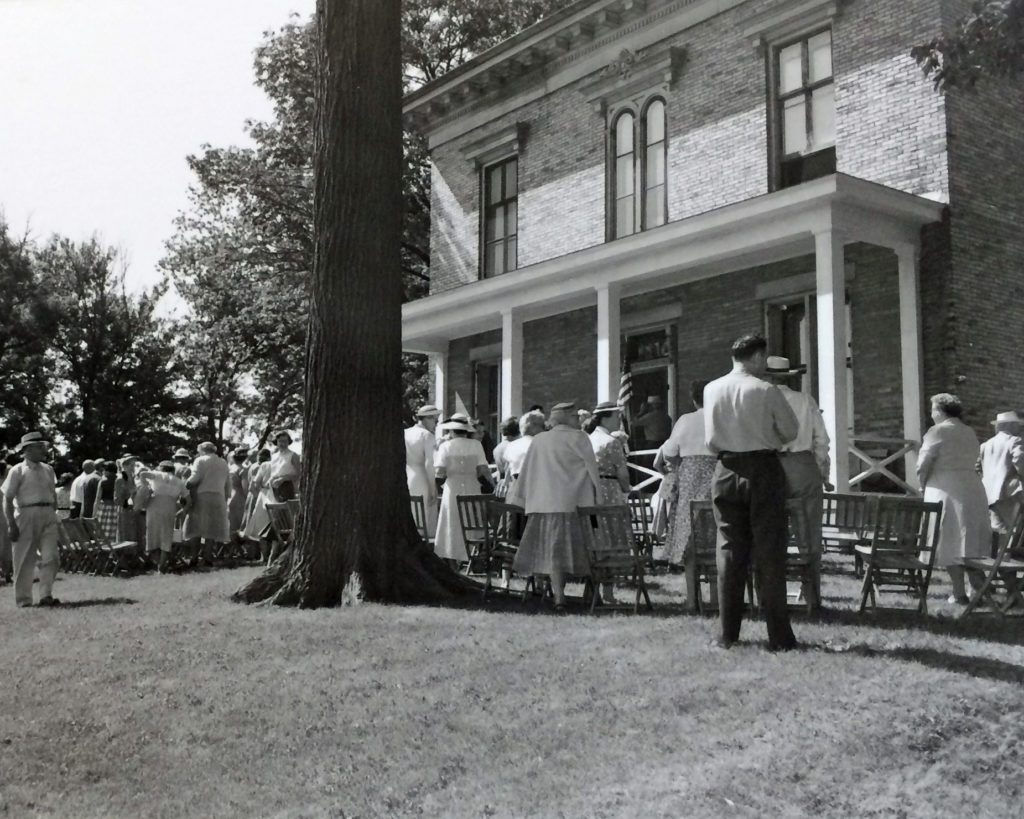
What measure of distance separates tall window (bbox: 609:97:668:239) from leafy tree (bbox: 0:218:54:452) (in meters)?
26.9

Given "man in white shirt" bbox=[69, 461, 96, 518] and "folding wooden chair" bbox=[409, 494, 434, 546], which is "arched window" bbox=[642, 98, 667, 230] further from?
"man in white shirt" bbox=[69, 461, 96, 518]

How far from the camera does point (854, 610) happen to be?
8438mm

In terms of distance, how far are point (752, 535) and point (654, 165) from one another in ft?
38.7

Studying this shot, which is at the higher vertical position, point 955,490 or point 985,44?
point 985,44

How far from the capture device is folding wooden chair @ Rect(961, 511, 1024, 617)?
7.92m

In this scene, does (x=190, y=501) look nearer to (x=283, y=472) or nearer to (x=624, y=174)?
(x=283, y=472)

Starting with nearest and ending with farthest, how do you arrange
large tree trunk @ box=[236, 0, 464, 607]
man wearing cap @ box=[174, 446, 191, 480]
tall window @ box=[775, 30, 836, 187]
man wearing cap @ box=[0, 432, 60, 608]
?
large tree trunk @ box=[236, 0, 464, 607] → man wearing cap @ box=[0, 432, 60, 608] → tall window @ box=[775, 30, 836, 187] → man wearing cap @ box=[174, 446, 191, 480]

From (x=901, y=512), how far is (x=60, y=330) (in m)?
37.1

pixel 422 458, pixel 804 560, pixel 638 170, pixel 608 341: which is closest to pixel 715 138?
pixel 638 170

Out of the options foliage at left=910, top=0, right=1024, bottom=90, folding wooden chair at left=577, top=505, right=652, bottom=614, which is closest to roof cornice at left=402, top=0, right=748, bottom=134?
foliage at left=910, top=0, right=1024, bottom=90

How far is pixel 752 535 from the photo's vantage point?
695 cm

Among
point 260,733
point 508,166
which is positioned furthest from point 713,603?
point 508,166

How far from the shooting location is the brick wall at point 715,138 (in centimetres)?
1399

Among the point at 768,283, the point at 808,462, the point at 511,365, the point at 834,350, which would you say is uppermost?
the point at 768,283
